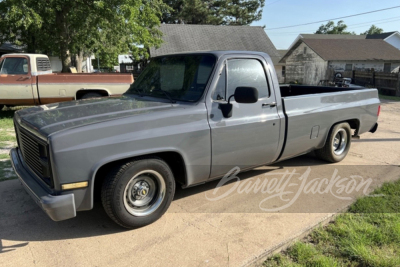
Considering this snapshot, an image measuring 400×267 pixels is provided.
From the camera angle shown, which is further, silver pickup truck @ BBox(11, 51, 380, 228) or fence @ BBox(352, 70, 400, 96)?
fence @ BBox(352, 70, 400, 96)

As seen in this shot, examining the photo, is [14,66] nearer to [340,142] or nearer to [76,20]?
[76,20]

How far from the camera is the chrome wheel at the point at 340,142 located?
5628 millimetres

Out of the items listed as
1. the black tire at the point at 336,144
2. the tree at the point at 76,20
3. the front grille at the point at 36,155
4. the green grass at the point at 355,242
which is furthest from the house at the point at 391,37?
the front grille at the point at 36,155

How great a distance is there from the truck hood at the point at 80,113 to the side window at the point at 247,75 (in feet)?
2.86

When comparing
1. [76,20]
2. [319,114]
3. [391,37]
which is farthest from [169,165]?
[391,37]

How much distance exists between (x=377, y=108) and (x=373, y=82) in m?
18.3

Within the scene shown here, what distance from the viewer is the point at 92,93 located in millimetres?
9781

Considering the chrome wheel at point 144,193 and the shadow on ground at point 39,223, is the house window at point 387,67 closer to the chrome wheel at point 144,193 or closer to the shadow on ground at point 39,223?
the shadow on ground at point 39,223

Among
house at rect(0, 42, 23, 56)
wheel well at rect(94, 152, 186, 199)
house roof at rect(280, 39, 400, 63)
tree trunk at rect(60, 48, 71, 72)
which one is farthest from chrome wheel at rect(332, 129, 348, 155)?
house roof at rect(280, 39, 400, 63)

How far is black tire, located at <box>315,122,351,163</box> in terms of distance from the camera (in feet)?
17.4

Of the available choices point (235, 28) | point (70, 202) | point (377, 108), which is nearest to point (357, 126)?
point (377, 108)

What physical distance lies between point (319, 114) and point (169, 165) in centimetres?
260

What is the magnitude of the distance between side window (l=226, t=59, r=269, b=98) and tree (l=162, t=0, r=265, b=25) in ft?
118

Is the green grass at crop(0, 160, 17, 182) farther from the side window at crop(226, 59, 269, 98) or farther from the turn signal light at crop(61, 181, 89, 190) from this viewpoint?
the side window at crop(226, 59, 269, 98)
